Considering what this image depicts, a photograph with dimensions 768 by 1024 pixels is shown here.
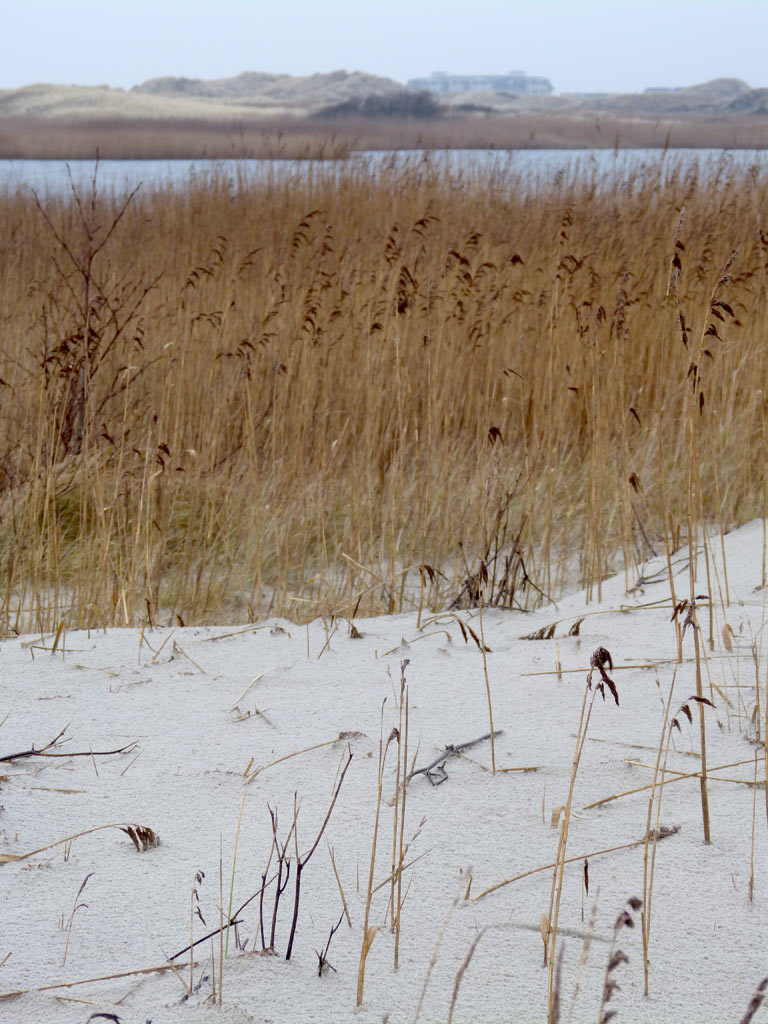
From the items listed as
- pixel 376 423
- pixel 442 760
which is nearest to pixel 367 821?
pixel 442 760

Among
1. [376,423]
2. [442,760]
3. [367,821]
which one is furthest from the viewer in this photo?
[376,423]

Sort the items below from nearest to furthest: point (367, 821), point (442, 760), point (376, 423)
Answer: point (367, 821)
point (442, 760)
point (376, 423)

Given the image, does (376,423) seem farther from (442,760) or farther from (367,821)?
(367,821)

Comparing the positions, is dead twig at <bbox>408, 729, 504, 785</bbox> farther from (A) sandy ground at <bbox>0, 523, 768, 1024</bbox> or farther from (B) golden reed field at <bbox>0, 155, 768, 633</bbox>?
(B) golden reed field at <bbox>0, 155, 768, 633</bbox>

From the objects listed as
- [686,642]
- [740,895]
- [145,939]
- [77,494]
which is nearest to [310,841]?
[145,939]

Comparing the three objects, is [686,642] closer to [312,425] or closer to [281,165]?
[312,425]

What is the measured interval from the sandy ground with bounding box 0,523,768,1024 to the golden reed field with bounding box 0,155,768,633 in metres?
0.37

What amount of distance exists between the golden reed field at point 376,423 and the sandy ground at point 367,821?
0.37 meters

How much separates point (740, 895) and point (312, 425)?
3.52m

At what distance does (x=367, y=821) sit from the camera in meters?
1.38

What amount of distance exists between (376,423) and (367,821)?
8.31 ft

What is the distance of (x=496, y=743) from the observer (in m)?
1.61

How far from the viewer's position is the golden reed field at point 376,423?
2.82m

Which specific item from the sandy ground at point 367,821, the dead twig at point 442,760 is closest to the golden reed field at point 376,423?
the sandy ground at point 367,821
